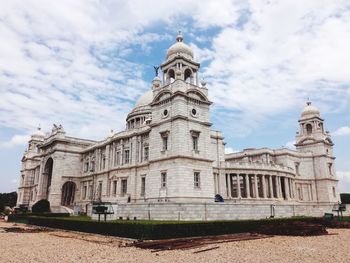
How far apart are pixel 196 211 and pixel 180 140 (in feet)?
32.2

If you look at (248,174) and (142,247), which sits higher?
(248,174)

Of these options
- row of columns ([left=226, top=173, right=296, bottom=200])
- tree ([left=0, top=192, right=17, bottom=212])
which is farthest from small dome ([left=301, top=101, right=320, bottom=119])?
tree ([left=0, top=192, right=17, bottom=212])

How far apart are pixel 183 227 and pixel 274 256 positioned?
22.4 feet

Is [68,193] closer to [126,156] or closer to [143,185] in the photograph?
[126,156]

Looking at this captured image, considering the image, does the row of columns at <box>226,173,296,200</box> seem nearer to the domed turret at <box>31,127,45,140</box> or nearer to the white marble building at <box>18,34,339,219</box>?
the white marble building at <box>18,34,339,219</box>

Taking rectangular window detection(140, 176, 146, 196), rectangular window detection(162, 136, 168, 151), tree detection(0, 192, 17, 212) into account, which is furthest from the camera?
tree detection(0, 192, 17, 212)

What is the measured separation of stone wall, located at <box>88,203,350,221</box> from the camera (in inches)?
987

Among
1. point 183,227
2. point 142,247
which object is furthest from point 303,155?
point 142,247

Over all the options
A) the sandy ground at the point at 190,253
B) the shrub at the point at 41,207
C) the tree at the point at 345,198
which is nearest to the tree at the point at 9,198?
the shrub at the point at 41,207

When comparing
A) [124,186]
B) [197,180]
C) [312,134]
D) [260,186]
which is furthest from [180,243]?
[312,134]

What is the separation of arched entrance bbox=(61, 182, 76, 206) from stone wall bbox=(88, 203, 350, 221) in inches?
1199

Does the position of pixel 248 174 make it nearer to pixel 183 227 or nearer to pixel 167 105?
pixel 167 105

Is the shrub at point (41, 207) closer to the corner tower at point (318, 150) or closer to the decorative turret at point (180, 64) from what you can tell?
the decorative turret at point (180, 64)

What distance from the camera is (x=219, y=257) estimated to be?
13016mm
